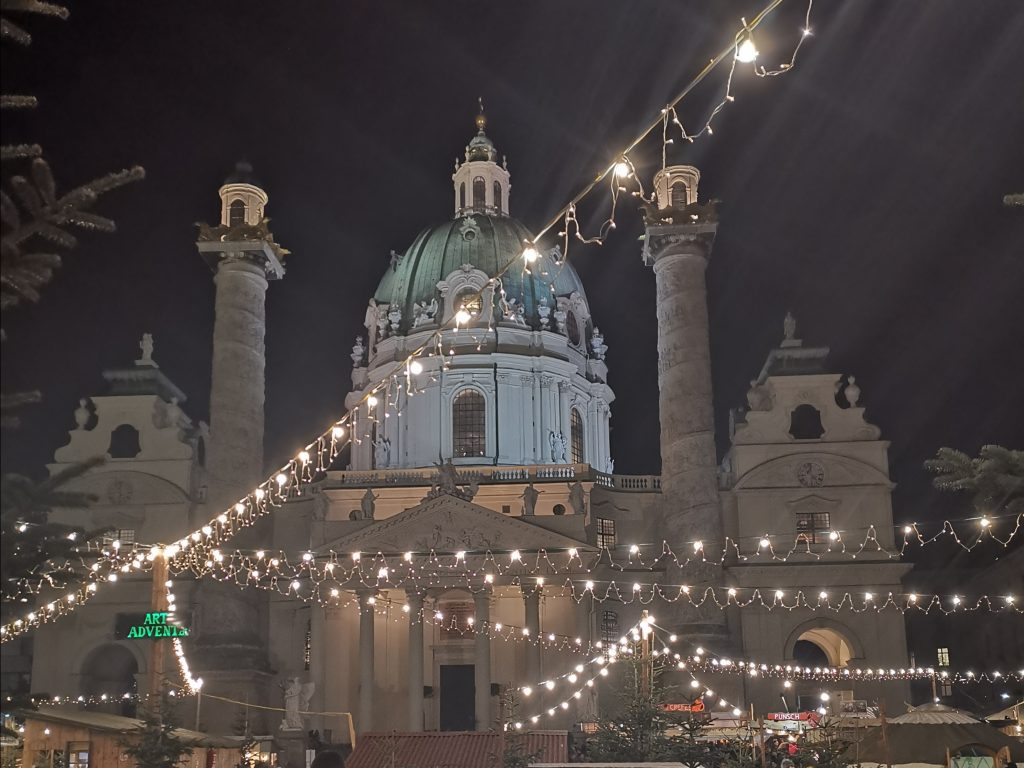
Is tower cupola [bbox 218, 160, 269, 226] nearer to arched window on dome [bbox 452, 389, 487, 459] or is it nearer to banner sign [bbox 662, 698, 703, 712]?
arched window on dome [bbox 452, 389, 487, 459]

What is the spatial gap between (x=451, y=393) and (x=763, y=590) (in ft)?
80.0

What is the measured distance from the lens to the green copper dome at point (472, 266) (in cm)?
8050

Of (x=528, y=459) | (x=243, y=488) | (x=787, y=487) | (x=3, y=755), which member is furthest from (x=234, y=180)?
(x=3, y=755)

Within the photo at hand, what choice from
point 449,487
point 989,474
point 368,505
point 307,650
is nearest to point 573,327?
point 368,505

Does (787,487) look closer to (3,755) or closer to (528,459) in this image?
(528,459)

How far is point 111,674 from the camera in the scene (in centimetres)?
6525

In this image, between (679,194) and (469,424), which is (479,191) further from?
(679,194)

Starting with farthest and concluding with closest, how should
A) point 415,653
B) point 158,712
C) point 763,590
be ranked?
point 763,590 < point 415,653 < point 158,712

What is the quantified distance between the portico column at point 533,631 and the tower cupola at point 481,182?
37.2 metres

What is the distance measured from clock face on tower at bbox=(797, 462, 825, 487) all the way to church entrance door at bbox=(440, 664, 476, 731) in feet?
63.7

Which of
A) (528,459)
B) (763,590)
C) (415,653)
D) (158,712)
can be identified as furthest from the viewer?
(528,459)

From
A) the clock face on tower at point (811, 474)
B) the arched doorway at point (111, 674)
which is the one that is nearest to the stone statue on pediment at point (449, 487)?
the clock face on tower at point (811, 474)

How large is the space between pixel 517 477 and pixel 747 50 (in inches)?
2023

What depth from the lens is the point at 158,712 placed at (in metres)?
29.0
